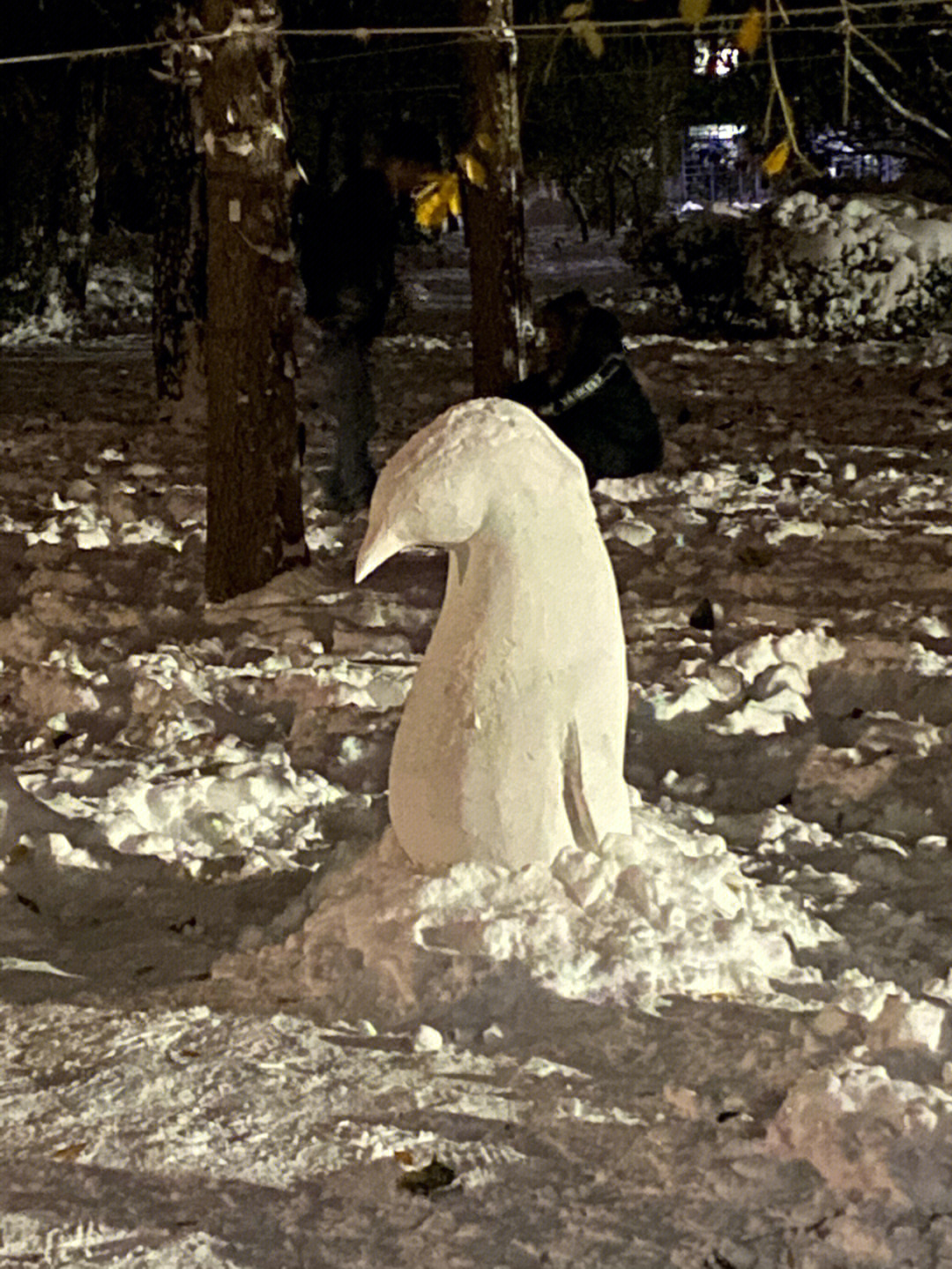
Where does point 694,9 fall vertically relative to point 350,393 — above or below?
above

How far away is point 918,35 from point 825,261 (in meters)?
4.08

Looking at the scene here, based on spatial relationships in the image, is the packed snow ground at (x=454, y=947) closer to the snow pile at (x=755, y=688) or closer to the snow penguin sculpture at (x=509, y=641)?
the snow pile at (x=755, y=688)

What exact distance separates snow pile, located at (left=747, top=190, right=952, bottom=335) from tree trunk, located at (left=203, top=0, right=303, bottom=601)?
1312cm

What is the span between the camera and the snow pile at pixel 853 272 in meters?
20.2

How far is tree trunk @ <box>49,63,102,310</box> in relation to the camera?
23.3 metres

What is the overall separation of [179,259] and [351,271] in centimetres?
547

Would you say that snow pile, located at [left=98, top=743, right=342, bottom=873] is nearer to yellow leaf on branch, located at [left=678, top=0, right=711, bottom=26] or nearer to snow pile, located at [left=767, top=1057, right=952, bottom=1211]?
snow pile, located at [left=767, top=1057, right=952, bottom=1211]

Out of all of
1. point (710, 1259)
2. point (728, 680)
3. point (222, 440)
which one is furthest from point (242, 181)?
point (710, 1259)

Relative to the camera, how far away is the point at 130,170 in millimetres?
33594

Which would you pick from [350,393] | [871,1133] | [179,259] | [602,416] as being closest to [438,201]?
[350,393]

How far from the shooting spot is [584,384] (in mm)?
9805

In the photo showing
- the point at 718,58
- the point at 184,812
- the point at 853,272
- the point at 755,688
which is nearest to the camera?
the point at 184,812

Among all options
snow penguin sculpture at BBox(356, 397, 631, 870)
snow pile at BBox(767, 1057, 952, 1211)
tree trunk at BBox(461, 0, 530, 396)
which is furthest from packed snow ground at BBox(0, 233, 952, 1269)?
tree trunk at BBox(461, 0, 530, 396)

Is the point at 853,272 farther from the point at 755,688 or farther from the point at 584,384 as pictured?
the point at 755,688
